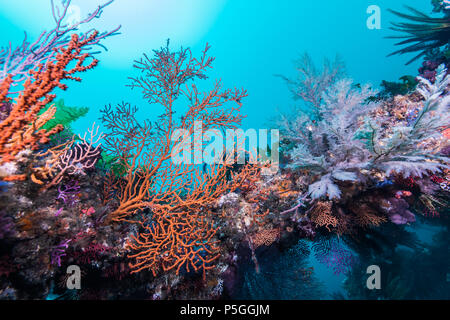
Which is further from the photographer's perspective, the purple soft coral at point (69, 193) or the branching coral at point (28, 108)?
the purple soft coral at point (69, 193)

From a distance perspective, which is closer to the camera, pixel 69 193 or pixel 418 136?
pixel 418 136

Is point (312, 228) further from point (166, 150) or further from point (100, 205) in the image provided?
point (100, 205)

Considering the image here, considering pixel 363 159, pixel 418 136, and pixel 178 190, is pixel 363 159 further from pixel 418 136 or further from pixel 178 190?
pixel 178 190

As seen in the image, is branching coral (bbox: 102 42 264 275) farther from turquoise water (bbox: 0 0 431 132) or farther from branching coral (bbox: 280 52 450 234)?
turquoise water (bbox: 0 0 431 132)

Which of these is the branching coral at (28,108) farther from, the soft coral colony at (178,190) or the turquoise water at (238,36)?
the turquoise water at (238,36)

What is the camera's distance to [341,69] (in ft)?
20.0

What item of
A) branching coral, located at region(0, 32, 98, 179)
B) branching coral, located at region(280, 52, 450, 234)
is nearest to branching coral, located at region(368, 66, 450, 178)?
branching coral, located at region(280, 52, 450, 234)

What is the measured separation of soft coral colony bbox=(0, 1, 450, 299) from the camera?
241 cm

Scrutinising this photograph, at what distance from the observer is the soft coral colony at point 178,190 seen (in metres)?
2.41

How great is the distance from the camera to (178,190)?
11.7ft

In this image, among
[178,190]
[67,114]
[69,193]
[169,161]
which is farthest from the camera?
[67,114]

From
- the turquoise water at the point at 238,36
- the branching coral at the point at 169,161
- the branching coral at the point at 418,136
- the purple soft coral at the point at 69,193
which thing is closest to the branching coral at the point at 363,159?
the branching coral at the point at 418,136

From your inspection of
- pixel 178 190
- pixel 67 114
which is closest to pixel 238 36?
pixel 67 114
